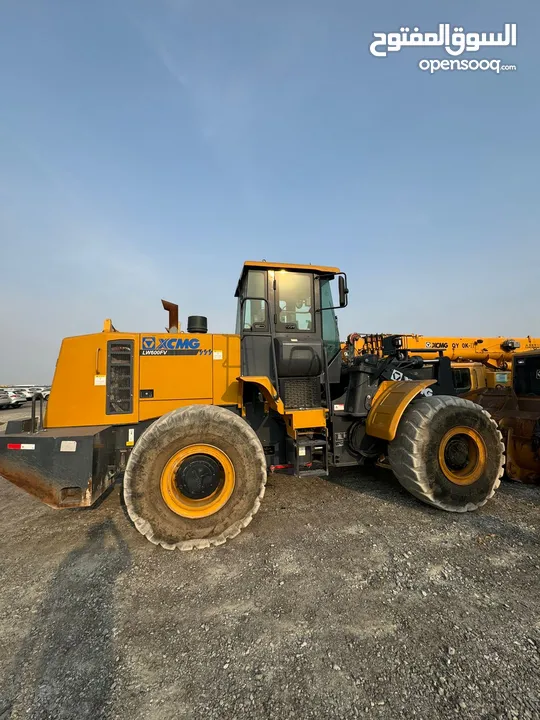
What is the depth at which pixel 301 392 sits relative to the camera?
466 centimetres

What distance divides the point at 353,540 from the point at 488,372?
9.77 m

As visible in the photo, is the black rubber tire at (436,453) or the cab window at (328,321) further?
the cab window at (328,321)

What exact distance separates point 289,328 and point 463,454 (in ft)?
9.54

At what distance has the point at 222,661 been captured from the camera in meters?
2.11

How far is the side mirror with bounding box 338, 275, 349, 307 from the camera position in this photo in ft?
14.9

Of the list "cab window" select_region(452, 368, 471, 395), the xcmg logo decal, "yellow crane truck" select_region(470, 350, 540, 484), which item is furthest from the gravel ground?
"cab window" select_region(452, 368, 471, 395)

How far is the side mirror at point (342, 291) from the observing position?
4.54 meters

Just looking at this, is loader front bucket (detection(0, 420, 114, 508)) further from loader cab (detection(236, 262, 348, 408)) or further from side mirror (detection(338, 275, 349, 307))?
side mirror (detection(338, 275, 349, 307))

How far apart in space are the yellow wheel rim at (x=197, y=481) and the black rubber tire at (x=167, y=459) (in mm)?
62

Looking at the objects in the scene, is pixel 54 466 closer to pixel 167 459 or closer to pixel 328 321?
pixel 167 459

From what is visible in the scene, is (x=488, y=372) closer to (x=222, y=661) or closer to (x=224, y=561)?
(x=224, y=561)

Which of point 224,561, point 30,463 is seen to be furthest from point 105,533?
point 224,561

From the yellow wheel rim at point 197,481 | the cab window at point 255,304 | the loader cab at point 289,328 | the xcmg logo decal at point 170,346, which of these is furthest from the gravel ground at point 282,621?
the cab window at point 255,304

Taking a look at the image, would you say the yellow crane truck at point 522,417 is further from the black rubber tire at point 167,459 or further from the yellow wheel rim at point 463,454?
the black rubber tire at point 167,459
